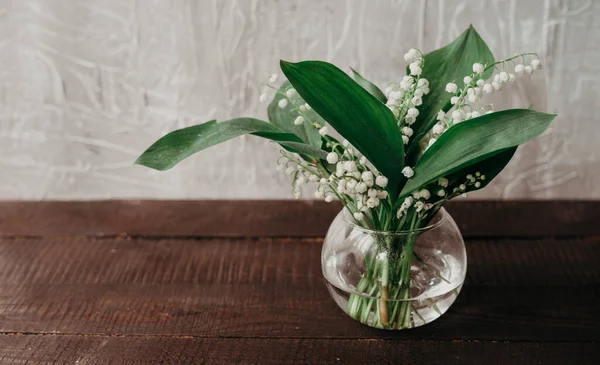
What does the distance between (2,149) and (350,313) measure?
62 cm

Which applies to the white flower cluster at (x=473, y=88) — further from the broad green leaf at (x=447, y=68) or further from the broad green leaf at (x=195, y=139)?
the broad green leaf at (x=195, y=139)

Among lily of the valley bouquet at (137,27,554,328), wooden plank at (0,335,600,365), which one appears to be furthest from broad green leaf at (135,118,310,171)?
wooden plank at (0,335,600,365)

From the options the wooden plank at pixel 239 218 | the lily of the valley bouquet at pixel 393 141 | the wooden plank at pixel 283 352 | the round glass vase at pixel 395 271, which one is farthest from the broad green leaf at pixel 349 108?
the wooden plank at pixel 239 218

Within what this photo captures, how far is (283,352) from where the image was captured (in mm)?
715

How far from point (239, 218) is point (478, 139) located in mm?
482

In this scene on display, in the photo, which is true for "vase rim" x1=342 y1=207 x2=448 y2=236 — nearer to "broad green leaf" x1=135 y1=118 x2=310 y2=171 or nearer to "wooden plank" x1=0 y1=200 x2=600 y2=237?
"broad green leaf" x1=135 y1=118 x2=310 y2=171

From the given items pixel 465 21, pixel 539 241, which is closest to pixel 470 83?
pixel 465 21

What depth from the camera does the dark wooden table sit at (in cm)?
72

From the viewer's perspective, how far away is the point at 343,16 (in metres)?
0.88

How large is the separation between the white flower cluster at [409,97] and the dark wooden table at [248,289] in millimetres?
261

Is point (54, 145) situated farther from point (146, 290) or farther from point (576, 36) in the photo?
point (576, 36)

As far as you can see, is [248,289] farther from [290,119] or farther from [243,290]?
[290,119]

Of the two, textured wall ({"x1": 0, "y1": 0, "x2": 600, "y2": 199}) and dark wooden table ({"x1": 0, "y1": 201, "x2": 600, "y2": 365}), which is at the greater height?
textured wall ({"x1": 0, "y1": 0, "x2": 600, "y2": 199})

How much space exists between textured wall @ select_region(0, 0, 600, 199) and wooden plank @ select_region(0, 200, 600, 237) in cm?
2
